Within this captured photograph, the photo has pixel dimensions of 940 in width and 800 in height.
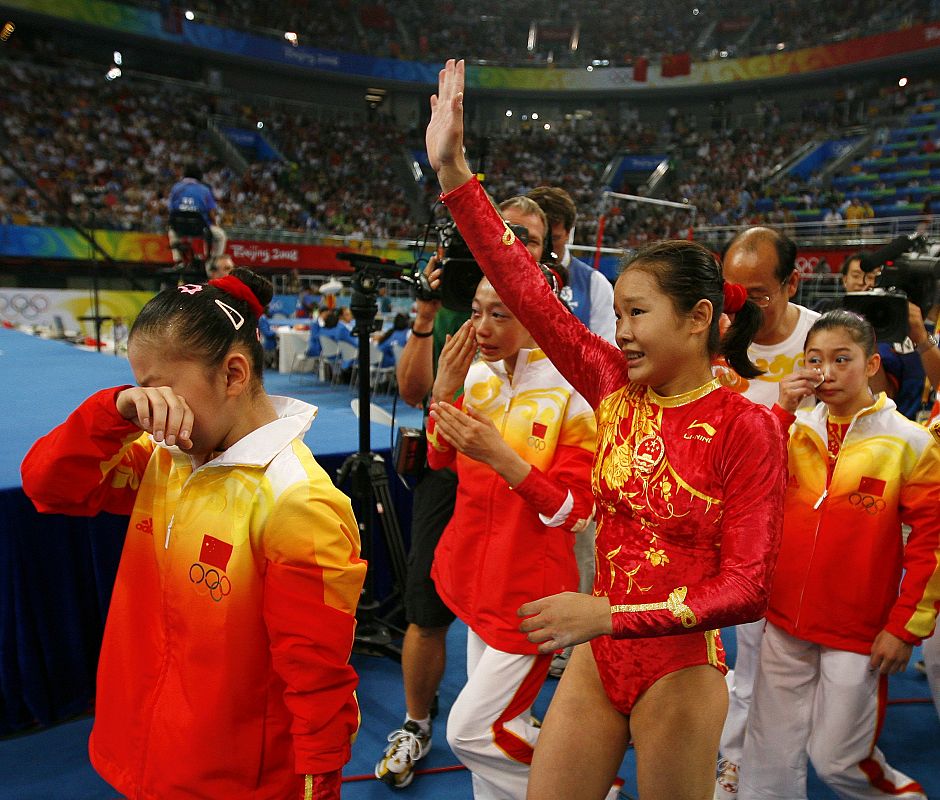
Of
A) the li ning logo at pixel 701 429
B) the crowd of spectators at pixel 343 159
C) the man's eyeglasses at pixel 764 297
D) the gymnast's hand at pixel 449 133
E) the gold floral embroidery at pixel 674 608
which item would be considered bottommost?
the gold floral embroidery at pixel 674 608

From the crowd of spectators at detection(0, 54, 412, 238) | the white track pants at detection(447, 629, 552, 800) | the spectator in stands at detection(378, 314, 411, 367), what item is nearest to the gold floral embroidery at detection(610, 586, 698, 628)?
the white track pants at detection(447, 629, 552, 800)

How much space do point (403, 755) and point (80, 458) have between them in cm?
167

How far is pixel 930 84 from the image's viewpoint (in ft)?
74.5

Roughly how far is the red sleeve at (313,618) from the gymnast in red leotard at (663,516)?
1.57 ft

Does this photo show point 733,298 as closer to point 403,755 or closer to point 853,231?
point 403,755

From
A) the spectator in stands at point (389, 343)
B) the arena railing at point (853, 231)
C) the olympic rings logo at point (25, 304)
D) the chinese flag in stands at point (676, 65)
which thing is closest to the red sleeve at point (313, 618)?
the spectator in stands at point (389, 343)

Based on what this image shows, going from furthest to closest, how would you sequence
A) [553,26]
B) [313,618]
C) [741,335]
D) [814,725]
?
[553,26] < [814,725] < [741,335] < [313,618]

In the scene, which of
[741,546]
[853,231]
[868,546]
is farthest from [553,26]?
[741,546]

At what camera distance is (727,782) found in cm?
243

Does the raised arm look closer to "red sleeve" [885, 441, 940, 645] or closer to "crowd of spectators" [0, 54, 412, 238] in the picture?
"red sleeve" [885, 441, 940, 645]

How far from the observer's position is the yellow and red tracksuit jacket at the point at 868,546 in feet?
6.85

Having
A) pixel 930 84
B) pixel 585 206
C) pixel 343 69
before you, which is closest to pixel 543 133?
pixel 585 206

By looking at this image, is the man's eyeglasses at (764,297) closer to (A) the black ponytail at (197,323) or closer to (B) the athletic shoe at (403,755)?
(A) the black ponytail at (197,323)

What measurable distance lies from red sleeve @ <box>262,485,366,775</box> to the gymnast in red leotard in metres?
0.48
